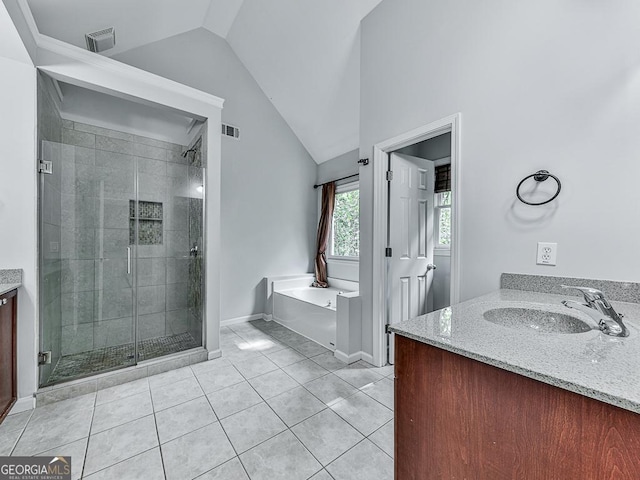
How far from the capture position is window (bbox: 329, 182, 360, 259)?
4168mm

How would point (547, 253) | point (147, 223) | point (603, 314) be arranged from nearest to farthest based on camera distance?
point (603, 314)
point (547, 253)
point (147, 223)

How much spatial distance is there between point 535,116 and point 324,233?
308cm

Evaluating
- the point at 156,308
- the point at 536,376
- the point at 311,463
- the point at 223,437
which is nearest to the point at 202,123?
→ the point at 156,308

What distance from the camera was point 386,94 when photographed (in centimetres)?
237

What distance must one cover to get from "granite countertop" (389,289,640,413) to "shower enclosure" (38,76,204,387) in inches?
94.8

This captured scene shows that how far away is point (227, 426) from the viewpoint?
1680mm

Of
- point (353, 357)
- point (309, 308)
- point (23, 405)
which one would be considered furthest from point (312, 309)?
point (23, 405)

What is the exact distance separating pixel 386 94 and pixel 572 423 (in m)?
2.42

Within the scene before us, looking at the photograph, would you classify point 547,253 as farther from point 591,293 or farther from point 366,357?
point 366,357

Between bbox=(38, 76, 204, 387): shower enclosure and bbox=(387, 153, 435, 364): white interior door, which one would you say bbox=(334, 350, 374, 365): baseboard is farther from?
bbox=(38, 76, 204, 387): shower enclosure

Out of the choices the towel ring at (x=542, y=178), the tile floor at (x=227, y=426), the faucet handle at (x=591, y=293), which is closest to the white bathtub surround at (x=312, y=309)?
the tile floor at (x=227, y=426)

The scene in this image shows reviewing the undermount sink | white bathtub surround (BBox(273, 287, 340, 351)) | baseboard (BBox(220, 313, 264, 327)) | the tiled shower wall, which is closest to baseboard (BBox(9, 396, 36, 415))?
the tiled shower wall

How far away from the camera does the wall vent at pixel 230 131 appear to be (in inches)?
141

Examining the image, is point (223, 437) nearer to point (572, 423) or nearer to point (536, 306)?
point (572, 423)
